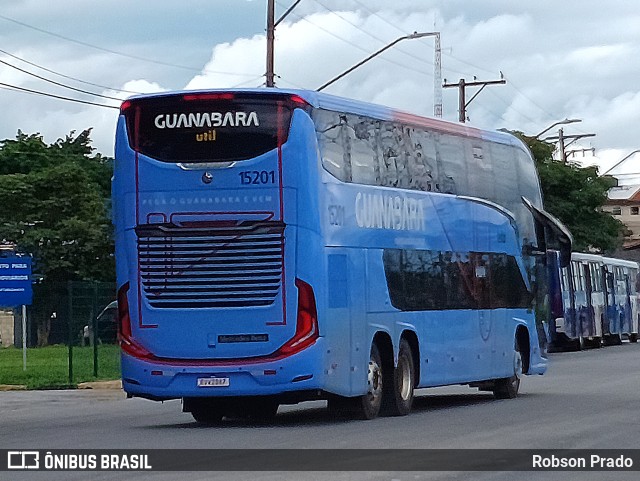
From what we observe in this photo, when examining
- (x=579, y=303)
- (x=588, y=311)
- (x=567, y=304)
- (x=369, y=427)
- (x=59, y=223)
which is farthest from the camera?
(x=59, y=223)

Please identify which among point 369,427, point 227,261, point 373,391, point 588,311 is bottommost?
point 369,427

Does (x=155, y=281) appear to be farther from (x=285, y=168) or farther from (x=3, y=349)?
(x=3, y=349)

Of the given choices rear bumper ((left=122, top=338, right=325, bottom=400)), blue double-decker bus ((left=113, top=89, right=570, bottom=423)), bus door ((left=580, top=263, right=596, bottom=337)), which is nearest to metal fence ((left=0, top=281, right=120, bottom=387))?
blue double-decker bus ((left=113, top=89, right=570, bottom=423))

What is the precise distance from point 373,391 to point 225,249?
296 cm

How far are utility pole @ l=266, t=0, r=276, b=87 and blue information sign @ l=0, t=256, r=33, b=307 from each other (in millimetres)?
6334

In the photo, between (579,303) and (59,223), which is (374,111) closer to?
(579,303)

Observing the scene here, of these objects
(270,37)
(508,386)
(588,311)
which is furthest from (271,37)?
(588,311)

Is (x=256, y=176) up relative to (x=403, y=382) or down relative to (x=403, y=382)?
up

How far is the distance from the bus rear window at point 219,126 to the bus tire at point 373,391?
3.26 meters

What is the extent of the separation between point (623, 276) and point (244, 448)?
46336mm

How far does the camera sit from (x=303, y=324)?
18516 millimetres

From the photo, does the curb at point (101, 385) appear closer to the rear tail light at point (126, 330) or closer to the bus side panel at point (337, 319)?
the rear tail light at point (126, 330)

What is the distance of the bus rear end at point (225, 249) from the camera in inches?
727

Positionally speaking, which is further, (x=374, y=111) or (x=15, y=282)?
(x=15, y=282)
